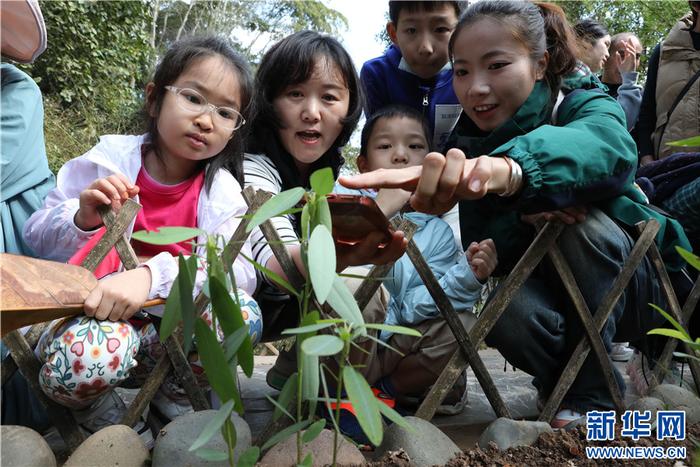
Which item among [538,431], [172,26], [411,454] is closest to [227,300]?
[411,454]

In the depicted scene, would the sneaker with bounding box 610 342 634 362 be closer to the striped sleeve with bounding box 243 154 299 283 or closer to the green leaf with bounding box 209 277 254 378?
the striped sleeve with bounding box 243 154 299 283

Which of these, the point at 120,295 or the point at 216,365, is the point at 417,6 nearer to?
the point at 120,295

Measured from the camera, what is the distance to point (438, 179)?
131cm

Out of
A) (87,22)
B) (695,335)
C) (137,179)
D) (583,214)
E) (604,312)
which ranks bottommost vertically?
(695,335)

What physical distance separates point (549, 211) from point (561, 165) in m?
0.23

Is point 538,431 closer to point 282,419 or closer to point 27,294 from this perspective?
point 282,419

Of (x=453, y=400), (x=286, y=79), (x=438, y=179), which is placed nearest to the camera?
(x=438, y=179)

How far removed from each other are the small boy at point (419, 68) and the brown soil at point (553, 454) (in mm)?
1416

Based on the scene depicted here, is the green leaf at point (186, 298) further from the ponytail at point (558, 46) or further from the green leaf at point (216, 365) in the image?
the ponytail at point (558, 46)

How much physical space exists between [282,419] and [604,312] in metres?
1.08

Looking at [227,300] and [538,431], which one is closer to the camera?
[227,300]

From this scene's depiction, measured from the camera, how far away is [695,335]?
2.50m

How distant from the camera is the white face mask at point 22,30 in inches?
72.2

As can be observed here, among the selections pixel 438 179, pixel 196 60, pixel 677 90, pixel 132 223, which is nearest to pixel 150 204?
pixel 132 223
